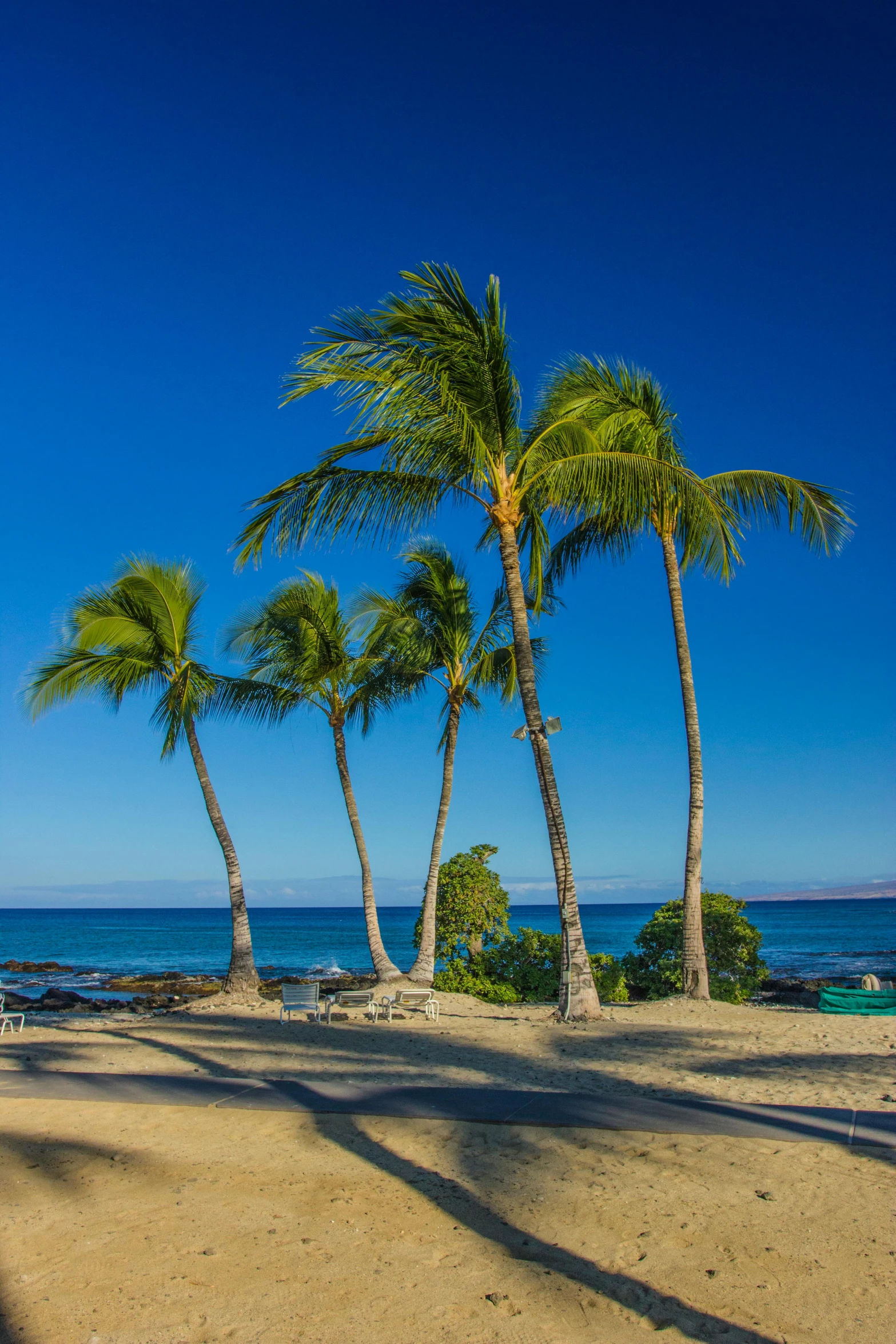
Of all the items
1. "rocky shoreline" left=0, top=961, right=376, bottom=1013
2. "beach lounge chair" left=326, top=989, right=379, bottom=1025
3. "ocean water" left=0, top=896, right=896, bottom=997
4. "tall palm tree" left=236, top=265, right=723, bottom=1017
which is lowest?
"ocean water" left=0, top=896, right=896, bottom=997

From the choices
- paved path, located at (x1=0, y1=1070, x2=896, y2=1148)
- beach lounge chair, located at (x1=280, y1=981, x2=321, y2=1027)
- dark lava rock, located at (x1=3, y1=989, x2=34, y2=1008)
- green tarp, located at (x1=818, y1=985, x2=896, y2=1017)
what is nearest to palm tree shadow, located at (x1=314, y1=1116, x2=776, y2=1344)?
paved path, located at (x1=0, y1=1070, x2=896, y2=1148)

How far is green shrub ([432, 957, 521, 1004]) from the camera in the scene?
16609mm

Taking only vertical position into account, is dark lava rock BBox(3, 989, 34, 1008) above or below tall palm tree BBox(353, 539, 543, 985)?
below

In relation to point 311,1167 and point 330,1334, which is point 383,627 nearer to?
point 311,1167

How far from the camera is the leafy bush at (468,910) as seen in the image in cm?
1777

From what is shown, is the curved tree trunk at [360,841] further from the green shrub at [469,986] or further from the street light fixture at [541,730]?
the street light fixture at [541,730]

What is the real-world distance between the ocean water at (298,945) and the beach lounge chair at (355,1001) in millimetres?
14501

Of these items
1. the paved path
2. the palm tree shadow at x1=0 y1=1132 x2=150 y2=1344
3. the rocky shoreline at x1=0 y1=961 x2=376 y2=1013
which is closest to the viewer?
the palm tree shadow at x1=0 y1=1132 x2=150 y2=1344

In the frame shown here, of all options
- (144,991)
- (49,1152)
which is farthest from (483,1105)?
(144,991)

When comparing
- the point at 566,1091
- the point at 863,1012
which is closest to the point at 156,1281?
the point at 566,1091

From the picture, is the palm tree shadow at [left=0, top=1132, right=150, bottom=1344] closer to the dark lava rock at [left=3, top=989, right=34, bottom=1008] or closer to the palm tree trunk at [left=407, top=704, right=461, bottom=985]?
the palm tree trunk at [left=407, top=704, right=461, bottom=985]

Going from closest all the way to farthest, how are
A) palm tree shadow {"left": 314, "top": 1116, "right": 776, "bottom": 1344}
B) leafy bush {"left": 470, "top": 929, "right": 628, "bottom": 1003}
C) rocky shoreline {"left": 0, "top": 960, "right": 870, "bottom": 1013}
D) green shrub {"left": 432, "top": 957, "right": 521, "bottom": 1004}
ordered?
palm tree shadow {"left": 314, "top": 1116, "right": 776, "bottom": 1344} < green shrub {"left": 432, "top": 957, "right": 521, "bottom": 1004} < leafy bush {"left": 470, "top": 929, "right": 628, "bottom": 1003} < rocky shoreline {"left": 0, "top": 960, "right": 870, "bottom": 1013}

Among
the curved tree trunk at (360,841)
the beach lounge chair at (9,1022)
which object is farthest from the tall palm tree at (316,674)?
the beach lounge chair at (9,1022)

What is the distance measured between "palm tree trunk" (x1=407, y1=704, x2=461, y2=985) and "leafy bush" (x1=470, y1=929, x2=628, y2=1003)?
947 mm
